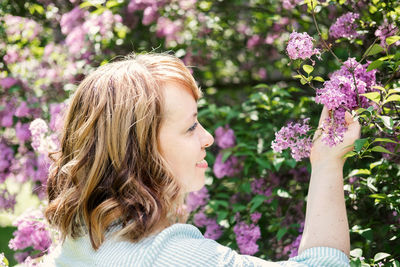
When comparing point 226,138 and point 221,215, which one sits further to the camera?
point 226,138

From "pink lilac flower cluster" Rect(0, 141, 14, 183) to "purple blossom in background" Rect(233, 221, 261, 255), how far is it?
1.84 meters

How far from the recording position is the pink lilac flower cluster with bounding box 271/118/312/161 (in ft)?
5.36

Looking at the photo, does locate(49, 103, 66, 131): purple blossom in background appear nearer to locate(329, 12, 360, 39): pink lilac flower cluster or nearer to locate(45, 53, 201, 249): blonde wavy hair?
locate(45, 53, 201, 249): blonde wavy hair

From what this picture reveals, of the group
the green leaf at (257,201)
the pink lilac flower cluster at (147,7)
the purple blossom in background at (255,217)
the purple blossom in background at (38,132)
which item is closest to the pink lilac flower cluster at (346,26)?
the green leaf at (257,201)

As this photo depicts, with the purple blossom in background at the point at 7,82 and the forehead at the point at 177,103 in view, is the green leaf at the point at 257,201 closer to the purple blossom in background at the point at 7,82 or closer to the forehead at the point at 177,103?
the forehead at the point at 177,103

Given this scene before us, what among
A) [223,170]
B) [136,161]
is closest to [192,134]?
[136,161]

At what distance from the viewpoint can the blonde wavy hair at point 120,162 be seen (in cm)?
145

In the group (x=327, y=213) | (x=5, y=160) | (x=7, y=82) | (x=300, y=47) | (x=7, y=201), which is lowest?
(x=7, y=201)

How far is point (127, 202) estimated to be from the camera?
1449mm

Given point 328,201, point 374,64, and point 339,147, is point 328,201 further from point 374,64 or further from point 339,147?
point 374,64

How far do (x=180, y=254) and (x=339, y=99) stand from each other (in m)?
0.62

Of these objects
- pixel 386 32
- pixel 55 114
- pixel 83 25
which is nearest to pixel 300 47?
pixel 386 32

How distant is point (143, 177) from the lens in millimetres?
1515

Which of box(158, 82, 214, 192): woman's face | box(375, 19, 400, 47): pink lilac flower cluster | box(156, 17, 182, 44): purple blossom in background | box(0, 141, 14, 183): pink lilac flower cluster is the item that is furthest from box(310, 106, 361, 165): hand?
box(0, 141, 14, 183): pink lilac flower cluster
